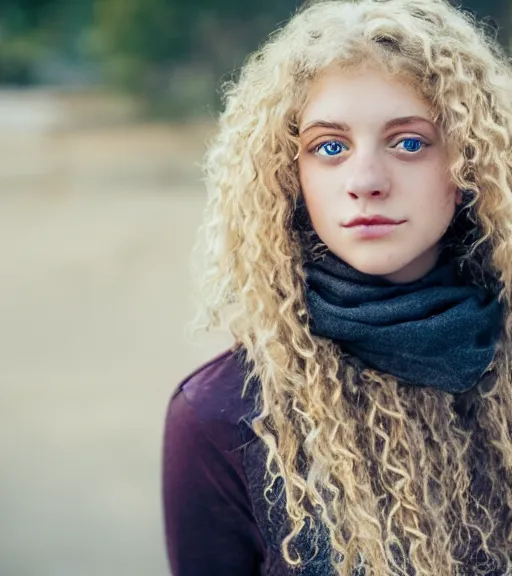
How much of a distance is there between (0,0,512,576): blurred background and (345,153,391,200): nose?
7.63ft

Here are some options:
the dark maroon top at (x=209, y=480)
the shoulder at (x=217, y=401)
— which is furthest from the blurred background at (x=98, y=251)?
the shoulder at (x=217, y=401)

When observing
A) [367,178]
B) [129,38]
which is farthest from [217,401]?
[129,38]

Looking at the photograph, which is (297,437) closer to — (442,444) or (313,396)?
(313,396)

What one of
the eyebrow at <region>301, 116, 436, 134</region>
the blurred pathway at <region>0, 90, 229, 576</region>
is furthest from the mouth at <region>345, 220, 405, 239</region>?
the blurred pathway at <region>0, 90, 229, 576</region>

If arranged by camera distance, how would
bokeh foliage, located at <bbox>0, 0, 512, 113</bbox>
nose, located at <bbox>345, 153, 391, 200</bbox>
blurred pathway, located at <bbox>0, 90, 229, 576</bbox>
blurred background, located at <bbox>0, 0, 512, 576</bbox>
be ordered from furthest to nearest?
→ bokeh foliage, located at <bbox>0, 0, 512, 113</bbox>
blurred background, located at <bbox>0, 0, 512, 576</bbox>
blurred pathway, located at <bbox>0, 90, 229, 576</bbox>
nose, located at <bbox>345, 153, 391, 200</bbox>

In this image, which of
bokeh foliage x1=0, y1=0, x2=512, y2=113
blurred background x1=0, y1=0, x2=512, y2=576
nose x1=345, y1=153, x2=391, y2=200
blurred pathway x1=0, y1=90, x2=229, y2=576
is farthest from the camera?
bokeh foliage x1=0, y1=0, x2=512, y2=113

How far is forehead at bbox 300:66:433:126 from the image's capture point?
1.12 meters

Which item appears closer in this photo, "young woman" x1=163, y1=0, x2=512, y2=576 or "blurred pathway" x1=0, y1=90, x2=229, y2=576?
"young woman" x1=163, y1=0, x2=512, y2=576

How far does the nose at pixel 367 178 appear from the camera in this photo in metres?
1.11

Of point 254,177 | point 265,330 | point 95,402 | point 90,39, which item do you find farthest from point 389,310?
point 90,39

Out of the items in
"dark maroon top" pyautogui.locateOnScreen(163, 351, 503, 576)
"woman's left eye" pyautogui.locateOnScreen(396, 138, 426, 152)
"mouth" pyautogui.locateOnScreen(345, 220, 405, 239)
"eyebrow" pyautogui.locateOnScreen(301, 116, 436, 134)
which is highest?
"eyebrow" pyautogui.locateOnScreen(301, 116, 436, 134)

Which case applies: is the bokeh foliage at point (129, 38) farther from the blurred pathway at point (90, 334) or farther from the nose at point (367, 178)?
the nose at point (367, 178)

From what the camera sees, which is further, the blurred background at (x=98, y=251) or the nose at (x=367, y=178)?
the blurred background at (x=98, y=251)

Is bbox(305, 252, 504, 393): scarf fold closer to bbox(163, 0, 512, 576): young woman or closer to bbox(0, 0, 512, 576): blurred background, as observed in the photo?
bbox(163, 0, 512, 576): young woman
